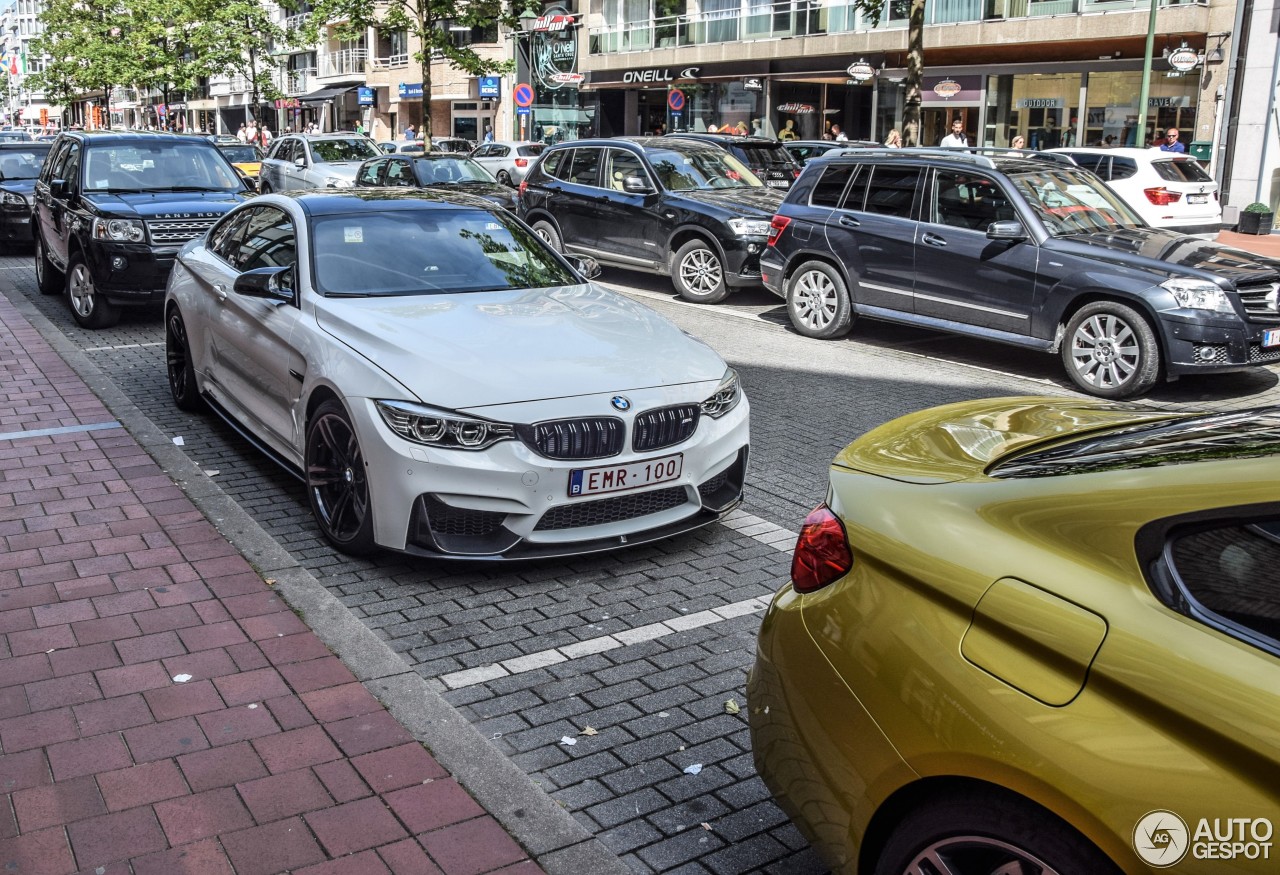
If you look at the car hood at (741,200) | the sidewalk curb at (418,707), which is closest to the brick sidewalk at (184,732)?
the sidewalk curb at (418,707)

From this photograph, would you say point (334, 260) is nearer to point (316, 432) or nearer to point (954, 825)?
point (316, 432)

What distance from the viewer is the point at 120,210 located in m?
11.2

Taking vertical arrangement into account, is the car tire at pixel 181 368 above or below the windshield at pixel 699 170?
below

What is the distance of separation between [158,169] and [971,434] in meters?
11.2

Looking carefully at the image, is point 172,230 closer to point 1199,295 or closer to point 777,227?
point 777,227

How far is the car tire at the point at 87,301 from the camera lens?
11.2 meters

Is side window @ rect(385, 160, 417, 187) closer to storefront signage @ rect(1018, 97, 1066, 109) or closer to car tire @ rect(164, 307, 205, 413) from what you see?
car tire @ rect(164, 307, 205, 413)

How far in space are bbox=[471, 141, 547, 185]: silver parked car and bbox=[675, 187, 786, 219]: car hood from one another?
15.2 meters

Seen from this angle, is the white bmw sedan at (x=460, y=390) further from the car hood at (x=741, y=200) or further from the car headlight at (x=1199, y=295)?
the car hood at (x=741, y=200)

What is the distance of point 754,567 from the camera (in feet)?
18.3

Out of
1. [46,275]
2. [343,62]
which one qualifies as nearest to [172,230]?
[46,275]

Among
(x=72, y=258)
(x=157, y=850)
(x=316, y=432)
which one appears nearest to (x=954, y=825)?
(x=157, y=850)

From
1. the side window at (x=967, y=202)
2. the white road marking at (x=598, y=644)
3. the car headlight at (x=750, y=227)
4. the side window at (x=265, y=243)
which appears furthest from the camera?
the car headlight at (x=750, y=227)

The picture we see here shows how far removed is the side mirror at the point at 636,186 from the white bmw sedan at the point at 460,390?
25.4ft
